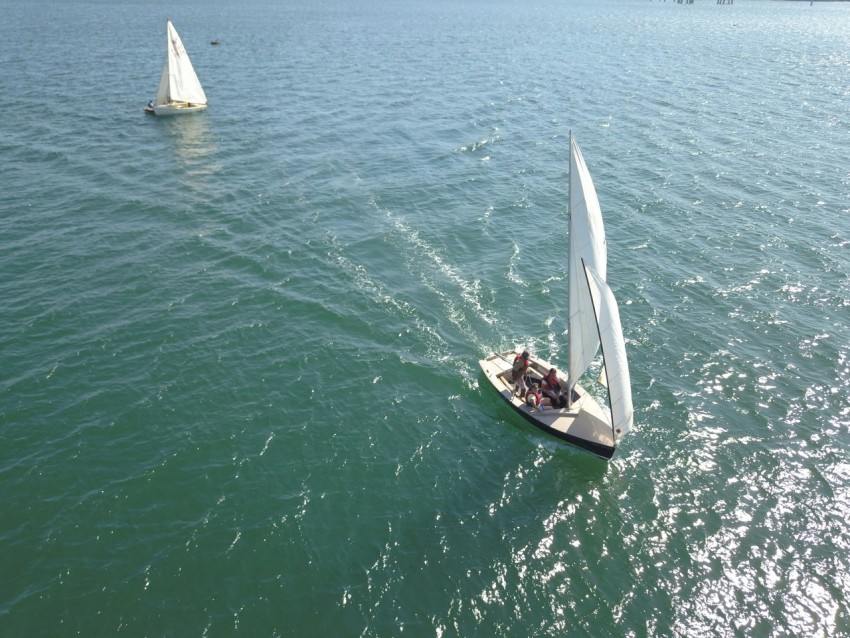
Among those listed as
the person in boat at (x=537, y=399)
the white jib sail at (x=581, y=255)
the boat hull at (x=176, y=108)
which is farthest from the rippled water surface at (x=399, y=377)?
the white jib sail at (x=581, y=255)

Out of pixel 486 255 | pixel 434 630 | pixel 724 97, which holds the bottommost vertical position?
pixel 434 630

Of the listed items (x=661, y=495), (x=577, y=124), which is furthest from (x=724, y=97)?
(x=661, y=495)

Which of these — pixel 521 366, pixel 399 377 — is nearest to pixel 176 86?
pixel 399 377

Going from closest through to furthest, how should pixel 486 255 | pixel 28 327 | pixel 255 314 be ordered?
pixel 28 327, pixel 255 314, pixel 486 255

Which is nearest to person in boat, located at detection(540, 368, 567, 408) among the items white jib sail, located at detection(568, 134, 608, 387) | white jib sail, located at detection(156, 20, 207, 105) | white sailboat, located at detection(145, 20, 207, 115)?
white jib sail, located at detection(568, 134, 608, 387)

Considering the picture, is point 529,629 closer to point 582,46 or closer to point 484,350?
point 484,350

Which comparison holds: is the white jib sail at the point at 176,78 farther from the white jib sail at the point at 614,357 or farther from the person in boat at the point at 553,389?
the white jib sail at the point at 614,357

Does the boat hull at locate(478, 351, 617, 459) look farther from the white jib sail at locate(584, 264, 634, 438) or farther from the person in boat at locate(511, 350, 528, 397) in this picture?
the white jib sail at locate(584, 264, 634, 438)
